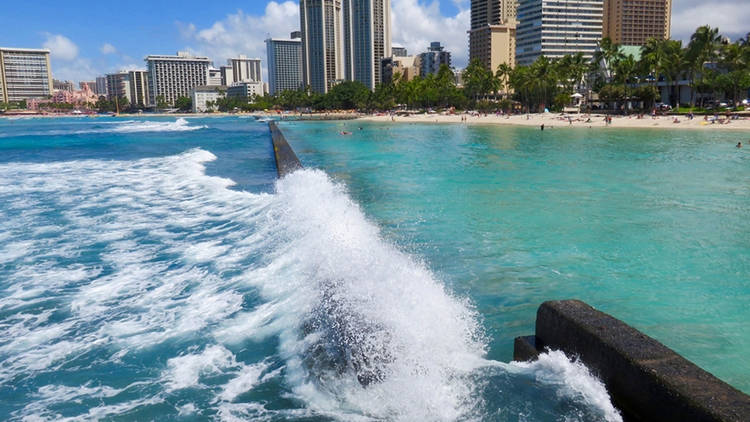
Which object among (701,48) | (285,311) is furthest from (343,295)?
(701,48)

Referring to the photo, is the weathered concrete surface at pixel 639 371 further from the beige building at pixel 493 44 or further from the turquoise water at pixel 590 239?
the beige building at pixel 493 44

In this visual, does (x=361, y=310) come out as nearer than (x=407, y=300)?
Yes

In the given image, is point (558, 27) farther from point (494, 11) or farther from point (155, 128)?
point (155, 128)

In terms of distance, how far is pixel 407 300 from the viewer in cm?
652

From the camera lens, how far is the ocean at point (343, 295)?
197 inches

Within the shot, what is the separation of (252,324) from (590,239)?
7498 mm

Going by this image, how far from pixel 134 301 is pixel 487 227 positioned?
25.2 ft

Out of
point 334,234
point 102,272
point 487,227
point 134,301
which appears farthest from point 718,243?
point 102,272

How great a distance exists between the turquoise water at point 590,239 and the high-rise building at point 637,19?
174460mm

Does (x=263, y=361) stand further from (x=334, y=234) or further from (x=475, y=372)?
(x=334, y=234)

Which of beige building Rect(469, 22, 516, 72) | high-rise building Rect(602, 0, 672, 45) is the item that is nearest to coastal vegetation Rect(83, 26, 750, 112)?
beige building Rect(469, 22, 516, 72)

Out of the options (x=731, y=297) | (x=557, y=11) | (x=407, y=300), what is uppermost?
(x=557, y=11)

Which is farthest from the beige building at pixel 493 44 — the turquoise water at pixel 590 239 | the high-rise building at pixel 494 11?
the turquoise water at pixel 590 239

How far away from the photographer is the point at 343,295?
654 centimetres
